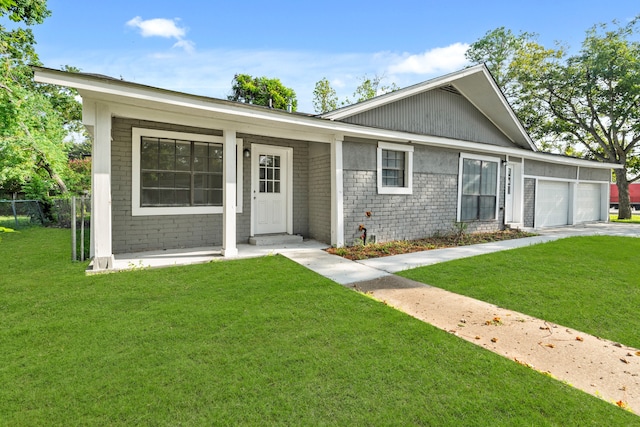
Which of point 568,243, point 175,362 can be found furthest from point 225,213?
point 568,243

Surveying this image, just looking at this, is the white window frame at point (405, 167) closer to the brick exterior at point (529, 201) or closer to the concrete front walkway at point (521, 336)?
the concrete front walkway at point (521, 336)

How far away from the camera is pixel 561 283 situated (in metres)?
4.84

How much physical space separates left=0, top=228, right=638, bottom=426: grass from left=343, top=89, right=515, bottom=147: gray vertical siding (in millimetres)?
5565

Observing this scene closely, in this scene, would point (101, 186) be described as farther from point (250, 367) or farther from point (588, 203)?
point (588, 203)

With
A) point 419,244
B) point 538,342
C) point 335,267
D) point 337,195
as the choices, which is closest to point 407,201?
point 419,244

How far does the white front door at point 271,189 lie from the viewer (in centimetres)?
784

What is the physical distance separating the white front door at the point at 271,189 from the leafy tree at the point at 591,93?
17.1m

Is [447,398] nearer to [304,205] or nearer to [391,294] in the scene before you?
[391,294]

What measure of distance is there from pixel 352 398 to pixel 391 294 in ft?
7.65

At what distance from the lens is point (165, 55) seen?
15.8 metres

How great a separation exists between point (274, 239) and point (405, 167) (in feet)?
12.8

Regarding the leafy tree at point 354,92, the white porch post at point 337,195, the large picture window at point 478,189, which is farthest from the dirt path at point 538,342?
the leafy tree at point 354,92

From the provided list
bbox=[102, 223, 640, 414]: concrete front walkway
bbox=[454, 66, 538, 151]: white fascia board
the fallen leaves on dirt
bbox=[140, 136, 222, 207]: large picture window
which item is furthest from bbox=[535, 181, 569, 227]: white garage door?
bbox=[140, 136, 222, 207]: large picture window

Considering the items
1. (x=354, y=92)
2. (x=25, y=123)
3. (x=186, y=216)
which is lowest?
(x=186, y=216)
